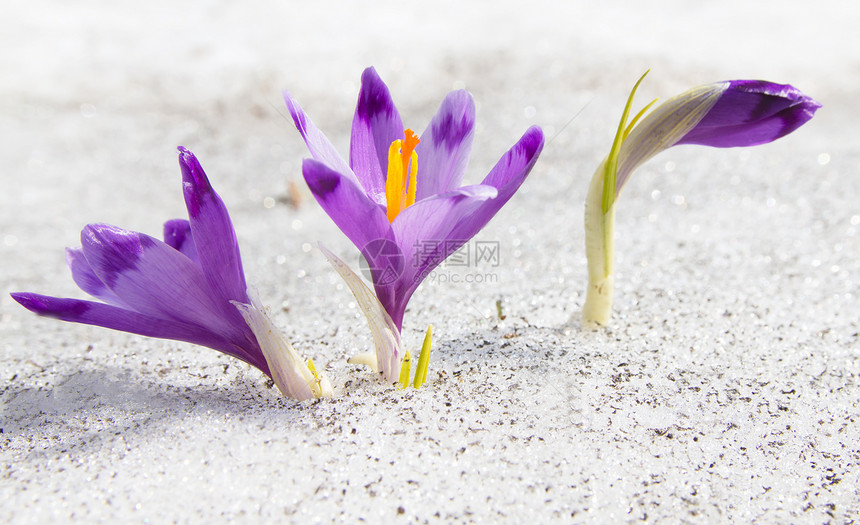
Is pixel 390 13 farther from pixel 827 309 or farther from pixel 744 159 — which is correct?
pixel 827 309

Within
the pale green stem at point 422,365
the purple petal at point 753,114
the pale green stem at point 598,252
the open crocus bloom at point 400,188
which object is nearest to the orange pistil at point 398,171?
the open crocus bloom at point 400,188

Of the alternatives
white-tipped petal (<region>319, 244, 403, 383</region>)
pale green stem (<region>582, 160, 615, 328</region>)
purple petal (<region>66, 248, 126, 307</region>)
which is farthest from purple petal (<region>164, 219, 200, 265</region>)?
pale green stem (<region>582, 160, 615, 328</region>)

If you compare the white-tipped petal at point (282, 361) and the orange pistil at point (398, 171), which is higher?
the orange pistil at point (398, 171)

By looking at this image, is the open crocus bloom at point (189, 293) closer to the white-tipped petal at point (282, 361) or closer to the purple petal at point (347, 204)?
the white-tipped petal at point (282, 361)

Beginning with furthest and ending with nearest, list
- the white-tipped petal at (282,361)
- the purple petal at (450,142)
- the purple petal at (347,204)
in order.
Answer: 1. the purple petal at (450,142)
2. the white-tipped petal at (282,361)
3. the purple petal at (347,204)

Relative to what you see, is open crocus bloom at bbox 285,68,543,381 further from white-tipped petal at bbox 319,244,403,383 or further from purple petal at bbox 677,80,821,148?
purple petal at bbox 677,80,821,148

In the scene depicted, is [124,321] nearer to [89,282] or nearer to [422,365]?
[89,282]
